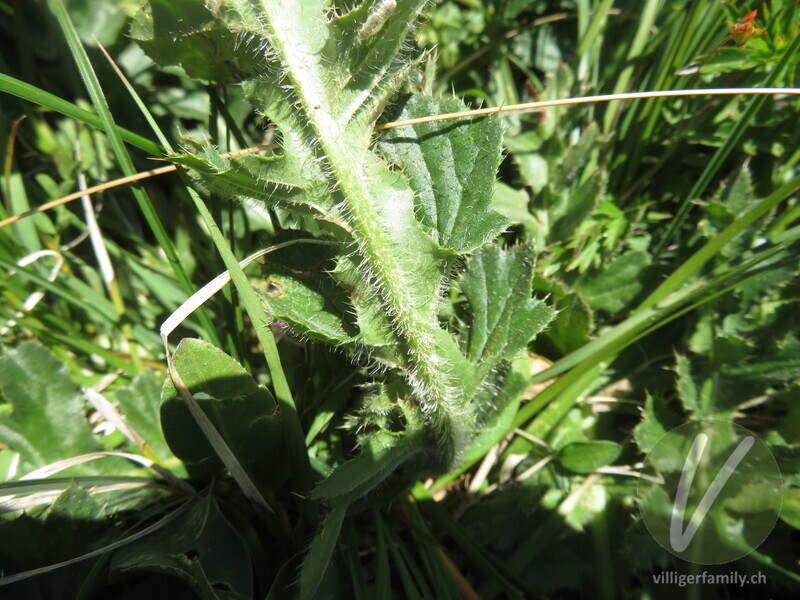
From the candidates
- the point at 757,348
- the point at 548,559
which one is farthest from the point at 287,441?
the point at 757,348

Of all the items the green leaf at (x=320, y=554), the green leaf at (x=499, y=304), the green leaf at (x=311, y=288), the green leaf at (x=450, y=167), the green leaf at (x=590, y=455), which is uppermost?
the green leaf at (x=450, y=167)

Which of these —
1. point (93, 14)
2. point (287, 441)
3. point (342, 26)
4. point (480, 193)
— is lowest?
point (287, 441)

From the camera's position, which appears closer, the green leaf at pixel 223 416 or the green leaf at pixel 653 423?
the green leaf at pixel 223 416

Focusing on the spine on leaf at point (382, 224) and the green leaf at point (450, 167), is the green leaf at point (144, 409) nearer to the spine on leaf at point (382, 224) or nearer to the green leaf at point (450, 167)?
the spine on leaf at point (382, 224)

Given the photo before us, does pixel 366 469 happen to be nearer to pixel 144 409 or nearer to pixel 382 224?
pixel 382 224

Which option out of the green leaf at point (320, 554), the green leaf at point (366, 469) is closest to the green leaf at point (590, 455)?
the green leaf at point (366, 469)

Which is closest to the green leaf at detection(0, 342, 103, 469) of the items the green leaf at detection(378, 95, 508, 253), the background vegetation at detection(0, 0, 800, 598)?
the background vegetation at detection(0, 0, 800, 598)

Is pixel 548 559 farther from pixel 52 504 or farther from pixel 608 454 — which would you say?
pixel 52 504

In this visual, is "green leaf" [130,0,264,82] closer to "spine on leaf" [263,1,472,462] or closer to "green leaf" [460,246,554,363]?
"spine on leaf" [263,1,472,462]
